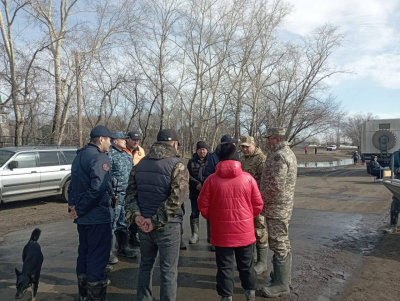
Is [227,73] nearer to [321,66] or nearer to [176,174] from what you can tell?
[321,66]

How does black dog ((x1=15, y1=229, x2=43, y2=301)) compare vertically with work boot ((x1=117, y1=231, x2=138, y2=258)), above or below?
above

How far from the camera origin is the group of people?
10.2ft

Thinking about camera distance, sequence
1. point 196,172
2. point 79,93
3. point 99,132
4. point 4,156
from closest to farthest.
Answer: point 99,132 < point 196,172 < point 4,156 < point 79,93

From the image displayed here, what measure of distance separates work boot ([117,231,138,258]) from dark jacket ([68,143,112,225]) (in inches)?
67.2

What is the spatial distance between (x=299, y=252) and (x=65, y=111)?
53.1 ft

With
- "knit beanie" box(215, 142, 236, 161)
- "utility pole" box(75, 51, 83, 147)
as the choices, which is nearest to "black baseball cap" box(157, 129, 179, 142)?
"knit beanie" box(215, 142, 236, 161)

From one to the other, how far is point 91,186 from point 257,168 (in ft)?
8.05

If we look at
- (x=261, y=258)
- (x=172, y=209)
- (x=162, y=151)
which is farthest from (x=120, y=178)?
(x=261, y=258)

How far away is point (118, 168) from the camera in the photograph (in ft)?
16.4

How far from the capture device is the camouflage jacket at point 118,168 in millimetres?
4977

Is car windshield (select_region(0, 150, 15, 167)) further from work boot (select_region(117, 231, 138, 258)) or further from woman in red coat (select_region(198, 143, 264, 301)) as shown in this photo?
woman in red coat (select_region(198, 143, 264, 301))

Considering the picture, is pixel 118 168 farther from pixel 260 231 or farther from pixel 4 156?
pixel 4 156

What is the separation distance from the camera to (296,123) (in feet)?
78.9

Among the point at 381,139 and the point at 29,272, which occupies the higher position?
the point at 381,139
